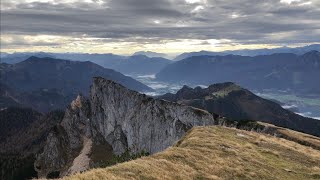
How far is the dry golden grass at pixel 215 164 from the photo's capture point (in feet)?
111

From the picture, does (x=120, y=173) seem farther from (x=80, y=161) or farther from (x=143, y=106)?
(x=80, y=161)

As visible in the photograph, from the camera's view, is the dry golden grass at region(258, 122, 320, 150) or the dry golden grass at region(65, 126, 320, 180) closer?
the dry golden grass at region(65, 126, 320, 180)

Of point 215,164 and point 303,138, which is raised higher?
point 215,164

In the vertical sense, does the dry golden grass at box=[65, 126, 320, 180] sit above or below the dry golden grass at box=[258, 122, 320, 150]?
above

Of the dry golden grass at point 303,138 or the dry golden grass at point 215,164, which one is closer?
the dry golden grass at point 215,164

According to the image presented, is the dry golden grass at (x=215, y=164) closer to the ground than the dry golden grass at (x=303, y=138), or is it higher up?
higher up

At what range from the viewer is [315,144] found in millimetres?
97062

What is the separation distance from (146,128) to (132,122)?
17.6 m

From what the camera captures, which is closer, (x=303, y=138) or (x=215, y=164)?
(x=215, y=164)

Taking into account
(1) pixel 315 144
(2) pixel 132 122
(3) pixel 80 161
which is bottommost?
(3) pixel 80 161

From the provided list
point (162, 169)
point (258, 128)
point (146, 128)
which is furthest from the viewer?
point (146, 128)

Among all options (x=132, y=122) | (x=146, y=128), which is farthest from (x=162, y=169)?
(x=132, y=122)

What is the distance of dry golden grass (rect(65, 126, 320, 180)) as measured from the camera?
3388cm

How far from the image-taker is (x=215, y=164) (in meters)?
42.2
